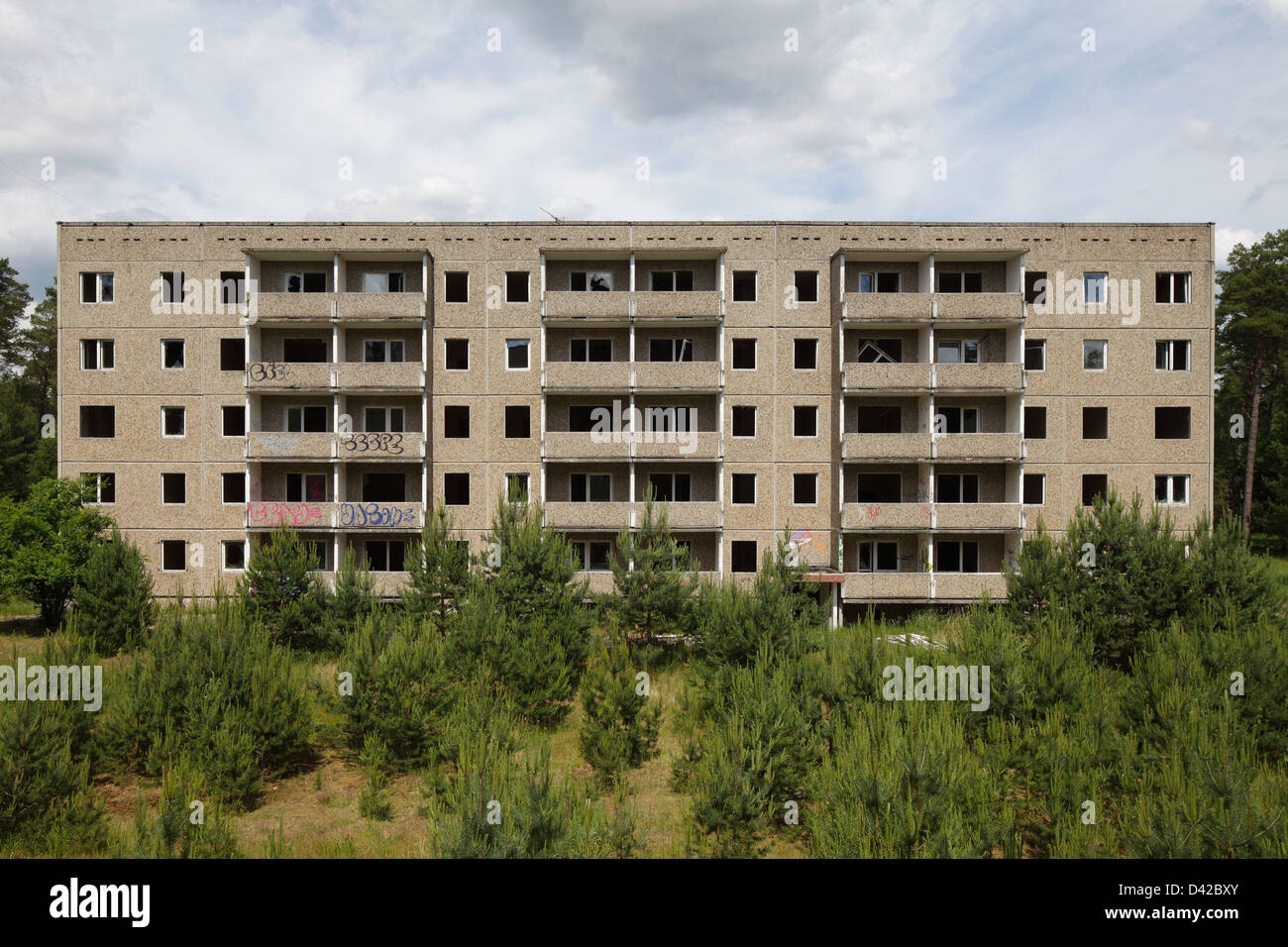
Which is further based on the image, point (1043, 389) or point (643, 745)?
point (1043, 389)

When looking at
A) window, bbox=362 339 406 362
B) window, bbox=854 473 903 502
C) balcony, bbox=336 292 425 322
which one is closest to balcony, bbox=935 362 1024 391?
window, bbox=854 473 903 502

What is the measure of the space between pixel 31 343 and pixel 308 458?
4787 centimetres

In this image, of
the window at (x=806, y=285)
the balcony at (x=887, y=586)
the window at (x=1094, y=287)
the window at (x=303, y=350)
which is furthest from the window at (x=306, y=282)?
the window at (x=1094, y=287)

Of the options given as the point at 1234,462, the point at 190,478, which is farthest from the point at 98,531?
the point at 1234,462

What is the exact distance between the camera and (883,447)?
2661 centimetres

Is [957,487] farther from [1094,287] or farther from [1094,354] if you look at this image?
[1094,287]

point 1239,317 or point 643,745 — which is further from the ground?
point 1239,317

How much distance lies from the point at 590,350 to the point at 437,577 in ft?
42.3

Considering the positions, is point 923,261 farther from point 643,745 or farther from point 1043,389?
point 643,745

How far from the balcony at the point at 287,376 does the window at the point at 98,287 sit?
807 cm

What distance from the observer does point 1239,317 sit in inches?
1806
